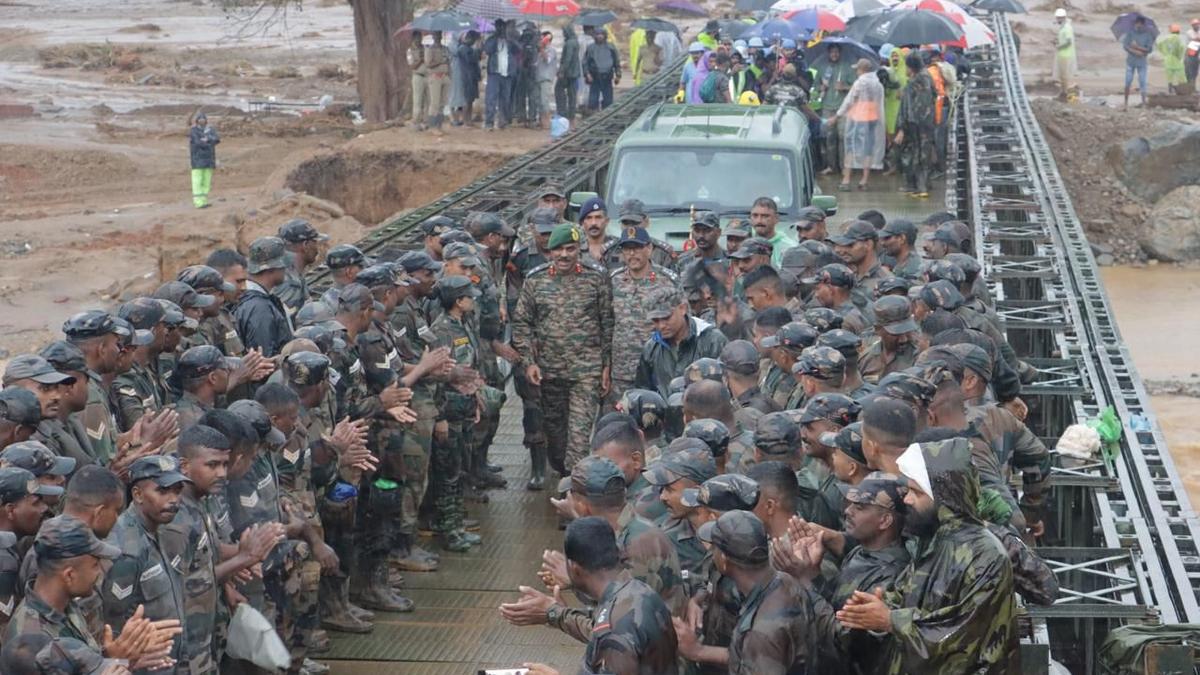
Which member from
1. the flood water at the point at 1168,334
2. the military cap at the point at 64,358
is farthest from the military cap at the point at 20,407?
the flood water at the point at 1168,334

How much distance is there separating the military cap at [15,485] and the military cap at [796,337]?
11.6 feet

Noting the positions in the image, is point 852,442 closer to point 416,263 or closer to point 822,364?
point 822,364

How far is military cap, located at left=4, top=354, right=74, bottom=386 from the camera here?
707cm

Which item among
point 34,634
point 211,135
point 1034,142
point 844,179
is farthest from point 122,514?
point 211,135

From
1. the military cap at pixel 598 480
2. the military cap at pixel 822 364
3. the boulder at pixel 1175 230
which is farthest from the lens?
the boulder at pixel 1175 230

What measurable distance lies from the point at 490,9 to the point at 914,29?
6.83m

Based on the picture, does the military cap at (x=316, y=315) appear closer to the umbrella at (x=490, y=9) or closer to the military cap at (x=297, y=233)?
the military cap at (x=297, y=233)

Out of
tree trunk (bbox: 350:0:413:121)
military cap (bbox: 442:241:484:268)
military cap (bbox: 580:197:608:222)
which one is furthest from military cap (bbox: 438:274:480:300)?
tree trunk (bbox: 350:0:413:121)

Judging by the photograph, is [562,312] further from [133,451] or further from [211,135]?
[211,135]

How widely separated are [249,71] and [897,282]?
114 ft

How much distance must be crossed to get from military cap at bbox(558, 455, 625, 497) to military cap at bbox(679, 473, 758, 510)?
0.38 metres

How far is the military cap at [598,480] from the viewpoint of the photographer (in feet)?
20.2

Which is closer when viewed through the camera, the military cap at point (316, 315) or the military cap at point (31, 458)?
the military cap at point (31, 458)

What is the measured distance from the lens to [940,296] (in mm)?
8812
